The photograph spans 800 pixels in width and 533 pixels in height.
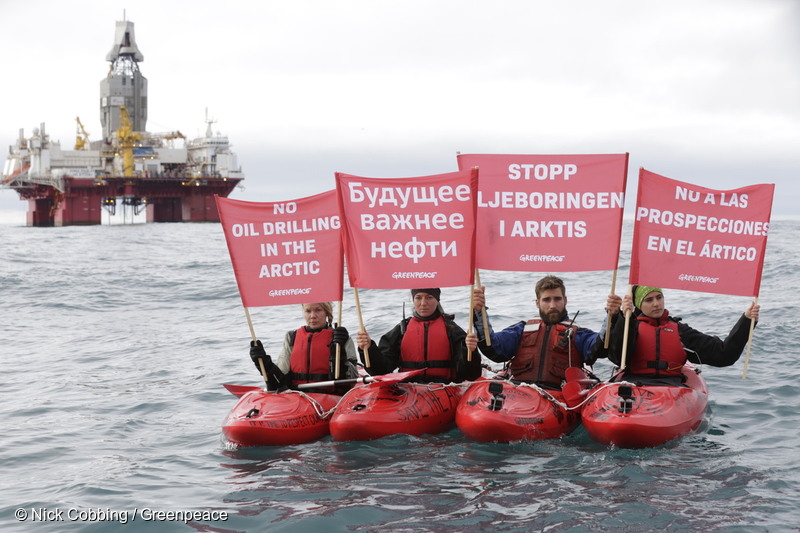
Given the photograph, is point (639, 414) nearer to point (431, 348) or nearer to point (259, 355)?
point (431, 348)

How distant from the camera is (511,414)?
9.89 m

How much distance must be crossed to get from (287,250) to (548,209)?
10.5 ft

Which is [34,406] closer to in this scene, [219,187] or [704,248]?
[704,248]

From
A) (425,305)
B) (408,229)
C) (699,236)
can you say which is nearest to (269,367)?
(425,305)

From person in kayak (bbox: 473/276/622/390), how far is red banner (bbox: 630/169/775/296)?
38.1 inches

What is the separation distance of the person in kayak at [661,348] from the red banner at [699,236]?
1.08 ft

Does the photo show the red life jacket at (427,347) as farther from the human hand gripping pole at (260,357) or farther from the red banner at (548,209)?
the human hand gripping pole at (260,357)

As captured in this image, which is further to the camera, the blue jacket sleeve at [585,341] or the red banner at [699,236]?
the blue jacket sleeve at [585,341]

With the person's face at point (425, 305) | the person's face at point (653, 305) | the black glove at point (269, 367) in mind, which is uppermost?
the person's face at point (653, 305)

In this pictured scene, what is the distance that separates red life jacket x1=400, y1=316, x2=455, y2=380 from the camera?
10.9 metres

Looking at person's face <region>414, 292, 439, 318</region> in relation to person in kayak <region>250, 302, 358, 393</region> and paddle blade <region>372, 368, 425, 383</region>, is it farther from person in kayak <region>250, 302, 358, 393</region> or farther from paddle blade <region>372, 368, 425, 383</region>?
person in kayak <region>250, 302, 358, 393</region>

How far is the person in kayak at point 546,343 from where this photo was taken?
10.7 m

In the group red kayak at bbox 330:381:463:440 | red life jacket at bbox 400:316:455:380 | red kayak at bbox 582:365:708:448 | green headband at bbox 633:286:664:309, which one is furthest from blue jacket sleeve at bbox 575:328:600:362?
red kayak at bbox 330:381:463:440

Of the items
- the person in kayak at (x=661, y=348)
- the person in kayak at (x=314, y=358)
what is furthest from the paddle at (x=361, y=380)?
the person in kayak at (x=661, y=348)
